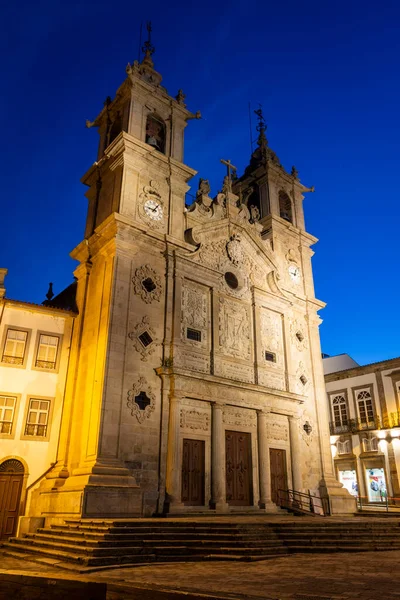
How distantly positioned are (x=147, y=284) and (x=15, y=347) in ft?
17.7

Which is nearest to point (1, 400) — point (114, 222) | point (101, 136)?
point (114, 222)

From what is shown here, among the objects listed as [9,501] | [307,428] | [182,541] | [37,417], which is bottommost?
[182,541]

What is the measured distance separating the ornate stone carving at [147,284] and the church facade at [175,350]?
5cm

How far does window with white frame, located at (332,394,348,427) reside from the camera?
33750 mm

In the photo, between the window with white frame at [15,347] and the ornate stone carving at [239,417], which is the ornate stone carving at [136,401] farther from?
the window with white frame at [15,347]

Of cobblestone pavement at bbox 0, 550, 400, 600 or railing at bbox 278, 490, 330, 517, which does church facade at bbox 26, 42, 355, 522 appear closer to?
railing at bbox 278, 490, 330, 517

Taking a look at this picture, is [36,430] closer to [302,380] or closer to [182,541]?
[182,541]

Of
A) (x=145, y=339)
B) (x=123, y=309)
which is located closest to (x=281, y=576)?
(x=145, y=339)

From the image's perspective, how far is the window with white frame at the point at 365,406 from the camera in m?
32.0

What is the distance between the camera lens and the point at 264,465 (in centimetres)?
2003

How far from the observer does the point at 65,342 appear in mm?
18812

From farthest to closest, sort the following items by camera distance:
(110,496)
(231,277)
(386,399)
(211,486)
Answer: (386,399), (231,277), (211,486), (110,496)

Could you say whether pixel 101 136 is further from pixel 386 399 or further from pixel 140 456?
pixel 386 399

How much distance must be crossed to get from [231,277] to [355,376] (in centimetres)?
1574
